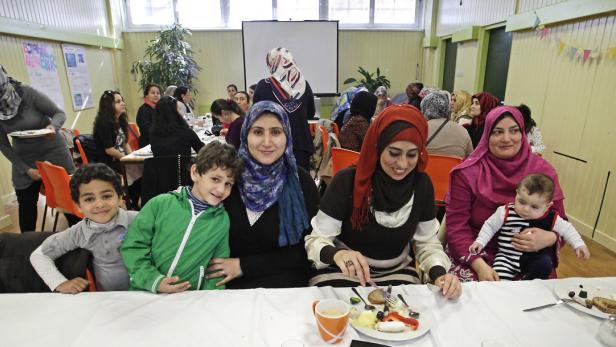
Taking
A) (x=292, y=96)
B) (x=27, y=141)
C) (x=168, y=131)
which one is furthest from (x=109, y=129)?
(x=292, y=96)

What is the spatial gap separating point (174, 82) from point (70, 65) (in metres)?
1.74

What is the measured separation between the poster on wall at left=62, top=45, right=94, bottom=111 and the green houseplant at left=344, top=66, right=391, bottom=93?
506cm

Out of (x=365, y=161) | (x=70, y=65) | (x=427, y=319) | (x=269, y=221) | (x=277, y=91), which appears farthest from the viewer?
(x=70, y=65)

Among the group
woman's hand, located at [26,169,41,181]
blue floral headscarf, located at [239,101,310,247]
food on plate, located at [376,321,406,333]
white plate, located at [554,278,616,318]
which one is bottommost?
woman's hand, located at [26,169,41,181]

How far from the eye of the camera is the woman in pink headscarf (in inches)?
71.6

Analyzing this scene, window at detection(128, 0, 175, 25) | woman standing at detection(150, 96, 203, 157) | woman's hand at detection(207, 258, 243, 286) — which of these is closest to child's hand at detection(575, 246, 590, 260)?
woman's hand at detection(207, 258, 243, 286)

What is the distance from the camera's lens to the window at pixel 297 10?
25.5 feet

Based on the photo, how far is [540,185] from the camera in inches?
61.9

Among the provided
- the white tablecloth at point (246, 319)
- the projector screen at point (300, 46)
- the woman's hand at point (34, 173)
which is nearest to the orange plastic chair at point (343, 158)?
the white tablecloth at point (246, 319)

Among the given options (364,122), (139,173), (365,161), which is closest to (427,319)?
(365,161)

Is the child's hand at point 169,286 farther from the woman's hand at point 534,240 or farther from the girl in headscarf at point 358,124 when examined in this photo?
the girl in headscarf at point 358,124

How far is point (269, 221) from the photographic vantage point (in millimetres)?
1632

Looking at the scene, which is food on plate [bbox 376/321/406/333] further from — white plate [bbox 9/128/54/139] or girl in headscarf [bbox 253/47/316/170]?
white plate [bbox 9/128/54/139]

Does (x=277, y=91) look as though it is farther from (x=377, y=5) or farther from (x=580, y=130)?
(x=377, y=5)
